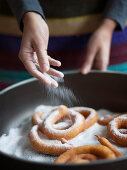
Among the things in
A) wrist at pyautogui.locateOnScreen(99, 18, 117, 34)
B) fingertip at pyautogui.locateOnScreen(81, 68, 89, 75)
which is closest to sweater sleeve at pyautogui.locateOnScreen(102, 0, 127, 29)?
wrist at pyautogui.locateOnScreen(99, 18, 117, 34)

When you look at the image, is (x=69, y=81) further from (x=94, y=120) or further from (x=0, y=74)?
(x=0, y=74)

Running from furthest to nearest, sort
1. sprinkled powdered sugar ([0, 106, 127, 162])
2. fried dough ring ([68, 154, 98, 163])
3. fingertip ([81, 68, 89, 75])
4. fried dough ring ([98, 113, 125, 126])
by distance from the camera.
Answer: fingertip ([81, 68, 89, 75]) → fried dough ring ([98, 113, 125, 126]) → sprinkled powdered sugar ([0, 106, 127, 162]) → fried dough ring ([68, 154, 98, 163])

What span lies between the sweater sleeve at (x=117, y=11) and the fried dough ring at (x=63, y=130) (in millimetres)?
427

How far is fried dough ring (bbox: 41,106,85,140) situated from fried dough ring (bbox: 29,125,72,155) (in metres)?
0.02

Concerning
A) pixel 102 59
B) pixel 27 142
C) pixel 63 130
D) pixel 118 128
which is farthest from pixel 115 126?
pixel 102 59

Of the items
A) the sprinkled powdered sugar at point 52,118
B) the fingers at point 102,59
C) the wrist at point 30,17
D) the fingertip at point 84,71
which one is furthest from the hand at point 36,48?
the fingers at point 102,59

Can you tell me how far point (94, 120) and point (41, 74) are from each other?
0.78ft

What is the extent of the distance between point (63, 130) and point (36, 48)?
Answer: 0.23m

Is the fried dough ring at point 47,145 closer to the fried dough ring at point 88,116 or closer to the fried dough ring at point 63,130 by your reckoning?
the fried dough ring at point 63,130

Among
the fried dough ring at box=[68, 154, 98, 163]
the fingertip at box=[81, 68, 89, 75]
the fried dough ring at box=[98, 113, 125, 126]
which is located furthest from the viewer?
the fingertip at box=[81, 68, 89, 75]

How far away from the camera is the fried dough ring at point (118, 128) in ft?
2.18

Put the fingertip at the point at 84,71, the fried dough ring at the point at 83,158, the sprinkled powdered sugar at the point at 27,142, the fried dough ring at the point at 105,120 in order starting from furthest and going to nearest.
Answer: the fingertip at the point at 84,71 < the fried dough ring at the point at 105,120 < the sprinkled powdered sugar at the point at 27,142 < the fried dough ring at the point at 83,158

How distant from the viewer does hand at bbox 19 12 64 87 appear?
635 millimetres

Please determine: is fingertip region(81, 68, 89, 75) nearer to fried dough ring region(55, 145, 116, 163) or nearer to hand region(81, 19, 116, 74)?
hand region(81, 19, 116, 74)
